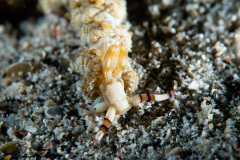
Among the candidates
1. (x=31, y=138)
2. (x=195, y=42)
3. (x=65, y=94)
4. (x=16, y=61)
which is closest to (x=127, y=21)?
(x=195, y=42)

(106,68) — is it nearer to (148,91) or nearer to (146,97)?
(146,97)

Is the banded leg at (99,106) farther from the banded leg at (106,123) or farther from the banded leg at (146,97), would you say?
the banded leg at (146,97)

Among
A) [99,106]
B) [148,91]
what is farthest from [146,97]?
[99,106]

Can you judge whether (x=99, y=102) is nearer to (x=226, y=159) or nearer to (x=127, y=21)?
(x=226, y=159)

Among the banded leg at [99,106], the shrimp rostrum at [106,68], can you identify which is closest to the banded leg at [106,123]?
the shrimp rostrum at [106,68]

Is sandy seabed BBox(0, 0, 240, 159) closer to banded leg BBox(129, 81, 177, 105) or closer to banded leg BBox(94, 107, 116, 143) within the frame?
banded leg BBox(129, 81, 177, 105)

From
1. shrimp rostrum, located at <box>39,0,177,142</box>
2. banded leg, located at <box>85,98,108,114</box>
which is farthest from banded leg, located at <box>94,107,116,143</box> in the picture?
banded leg, located at <box>85,98,108,114</box>
